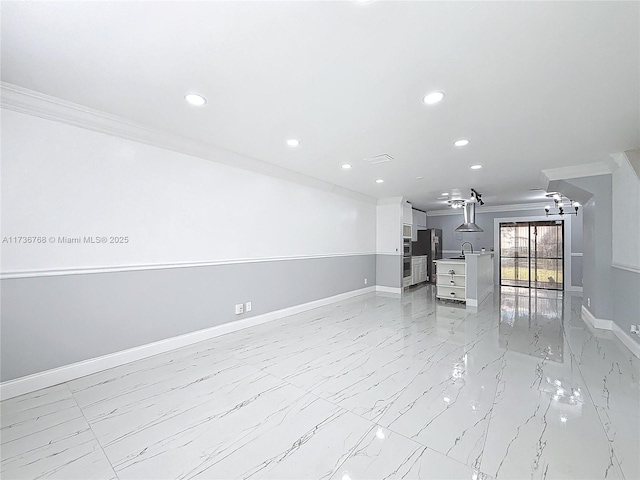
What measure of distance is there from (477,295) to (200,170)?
5775 mm

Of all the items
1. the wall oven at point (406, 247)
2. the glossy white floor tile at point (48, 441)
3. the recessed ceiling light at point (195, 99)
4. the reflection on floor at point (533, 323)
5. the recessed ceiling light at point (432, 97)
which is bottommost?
the glossy white floor tile at point (48, 441)

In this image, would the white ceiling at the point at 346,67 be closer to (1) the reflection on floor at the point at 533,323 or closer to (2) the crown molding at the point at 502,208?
(1) the reflection on floor at the point at 533,323

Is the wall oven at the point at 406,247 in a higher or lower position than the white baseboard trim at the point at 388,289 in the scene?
higher

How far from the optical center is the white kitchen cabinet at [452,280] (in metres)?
6.12

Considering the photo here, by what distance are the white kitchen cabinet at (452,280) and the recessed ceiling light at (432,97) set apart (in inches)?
178

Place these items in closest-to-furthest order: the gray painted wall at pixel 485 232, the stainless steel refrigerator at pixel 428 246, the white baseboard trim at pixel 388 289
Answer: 1. the white baseboard trim at pixel 388 289
2. the gray painted wall at pixel 485 232
3. the stainless steel refrigerator at pixel 428 246

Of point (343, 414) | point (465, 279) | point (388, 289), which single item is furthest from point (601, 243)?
point (343, 414)

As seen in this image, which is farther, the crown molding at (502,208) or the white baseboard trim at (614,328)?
the crown molding at (502,208)

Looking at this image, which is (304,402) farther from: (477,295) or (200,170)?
(477,295)

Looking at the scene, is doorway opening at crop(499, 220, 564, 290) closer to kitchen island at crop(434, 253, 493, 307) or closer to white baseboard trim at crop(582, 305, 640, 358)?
kitchen island at crop(434, 253, 493, 307)

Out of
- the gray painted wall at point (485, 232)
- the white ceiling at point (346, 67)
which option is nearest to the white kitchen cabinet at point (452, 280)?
the white ceiling at point (346, 67)

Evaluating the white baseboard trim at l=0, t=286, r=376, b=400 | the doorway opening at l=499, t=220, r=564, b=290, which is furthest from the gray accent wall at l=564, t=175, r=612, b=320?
the white baseboard trim at l=0, t=286, r=376, b=400

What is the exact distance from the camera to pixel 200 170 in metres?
3.61

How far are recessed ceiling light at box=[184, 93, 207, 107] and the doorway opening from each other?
923 cm
